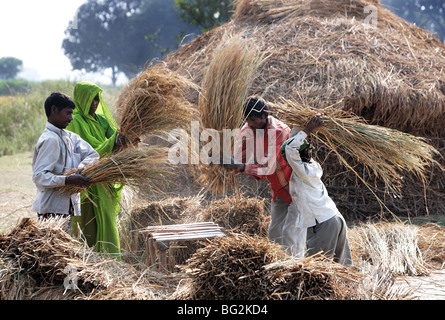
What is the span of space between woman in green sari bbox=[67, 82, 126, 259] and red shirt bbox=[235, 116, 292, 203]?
0.93m

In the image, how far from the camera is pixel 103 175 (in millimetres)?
3232

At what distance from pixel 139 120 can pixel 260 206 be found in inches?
57.3

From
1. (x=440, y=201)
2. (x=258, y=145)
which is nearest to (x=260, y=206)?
(x=258, y=145)

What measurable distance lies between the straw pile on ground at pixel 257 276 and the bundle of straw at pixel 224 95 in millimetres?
976

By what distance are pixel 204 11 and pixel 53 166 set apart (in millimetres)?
10684

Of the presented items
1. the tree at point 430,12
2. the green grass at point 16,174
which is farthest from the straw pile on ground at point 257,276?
the tree at point 430,12

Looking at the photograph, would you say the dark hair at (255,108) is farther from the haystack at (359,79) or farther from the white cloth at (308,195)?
the haystack at (359,79)

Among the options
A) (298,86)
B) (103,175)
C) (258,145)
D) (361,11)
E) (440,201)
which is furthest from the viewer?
(361,11)

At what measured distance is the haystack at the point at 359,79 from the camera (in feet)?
18.2

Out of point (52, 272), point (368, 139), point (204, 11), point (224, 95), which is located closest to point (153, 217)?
point (224, 95)

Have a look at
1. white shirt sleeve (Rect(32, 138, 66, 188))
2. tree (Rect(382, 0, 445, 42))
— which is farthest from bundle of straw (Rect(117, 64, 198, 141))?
tree (Rect(382, 0, 445, 42))

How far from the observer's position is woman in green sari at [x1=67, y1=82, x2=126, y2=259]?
3.55 metres

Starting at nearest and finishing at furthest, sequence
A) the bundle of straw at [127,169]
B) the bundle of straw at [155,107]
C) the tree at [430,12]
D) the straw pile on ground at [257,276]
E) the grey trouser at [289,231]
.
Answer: the straw pile on ground at [257,276], the bundle of straw at [127,169], the grey trouser at [289,231], the bundle of straw at [155,107], the tree at [430,12]
